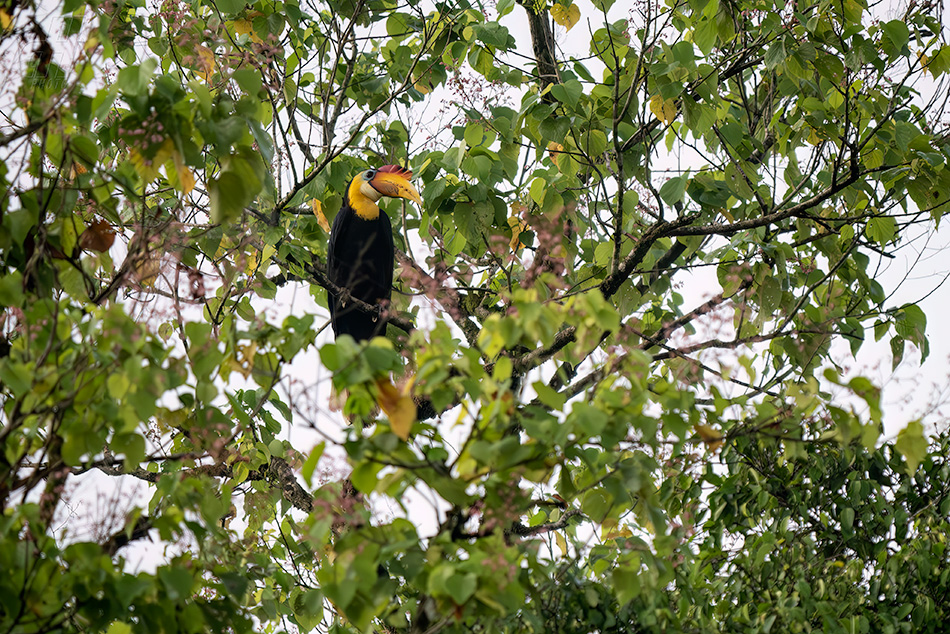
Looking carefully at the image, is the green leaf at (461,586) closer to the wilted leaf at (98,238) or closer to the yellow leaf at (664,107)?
the wilted leaf at (98,238)

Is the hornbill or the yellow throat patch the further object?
the yellow throat patch

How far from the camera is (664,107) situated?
9.24 feet

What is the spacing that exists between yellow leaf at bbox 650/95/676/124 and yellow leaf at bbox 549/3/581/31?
67 cm

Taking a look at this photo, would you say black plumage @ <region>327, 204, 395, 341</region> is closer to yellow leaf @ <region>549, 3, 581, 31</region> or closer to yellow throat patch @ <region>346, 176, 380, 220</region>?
yellow throat patch @ <region>346, 176, 380, 220</region>

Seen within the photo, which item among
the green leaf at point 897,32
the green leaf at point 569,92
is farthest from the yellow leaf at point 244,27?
the green leaf at point 897,32

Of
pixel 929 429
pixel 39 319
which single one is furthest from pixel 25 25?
pixel 929 429

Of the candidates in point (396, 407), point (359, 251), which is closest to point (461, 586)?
point (396, 407)

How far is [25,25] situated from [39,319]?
635mm

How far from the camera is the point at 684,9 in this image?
359 cm

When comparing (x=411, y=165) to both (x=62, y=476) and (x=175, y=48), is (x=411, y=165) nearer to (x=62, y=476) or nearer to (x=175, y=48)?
(x=175, y=48)

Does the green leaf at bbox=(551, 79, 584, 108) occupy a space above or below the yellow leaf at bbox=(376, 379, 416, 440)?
above

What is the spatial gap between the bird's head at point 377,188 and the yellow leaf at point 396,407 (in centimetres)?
234

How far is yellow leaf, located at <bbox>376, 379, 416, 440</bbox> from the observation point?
1.40 meters

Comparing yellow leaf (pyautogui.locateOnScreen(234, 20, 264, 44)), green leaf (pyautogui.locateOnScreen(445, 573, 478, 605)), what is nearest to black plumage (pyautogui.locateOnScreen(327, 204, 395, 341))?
yellow leaf (pyautogui.locateOnScreen(234, 20, 264, 44))
